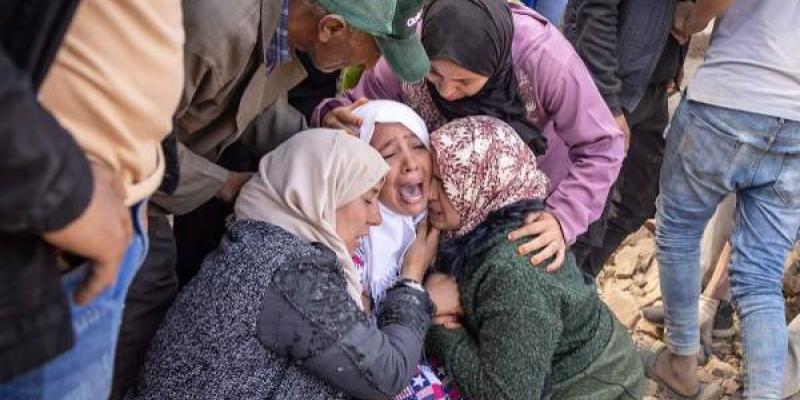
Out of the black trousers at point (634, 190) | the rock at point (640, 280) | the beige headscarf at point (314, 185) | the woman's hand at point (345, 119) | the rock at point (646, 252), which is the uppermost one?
the beige headscarf at point (314, 185)

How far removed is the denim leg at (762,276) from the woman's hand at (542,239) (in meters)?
0.98

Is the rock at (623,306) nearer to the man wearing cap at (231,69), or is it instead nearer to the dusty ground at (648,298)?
the dusty ground at (648,298)

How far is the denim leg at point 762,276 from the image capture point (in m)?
3.05

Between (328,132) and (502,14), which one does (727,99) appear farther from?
(328,132)

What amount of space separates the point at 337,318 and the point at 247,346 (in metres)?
0.21

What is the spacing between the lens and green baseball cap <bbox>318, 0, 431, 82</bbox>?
6.47 feet

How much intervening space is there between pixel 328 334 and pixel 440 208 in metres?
0.76

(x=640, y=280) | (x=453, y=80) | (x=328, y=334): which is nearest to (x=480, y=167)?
(x=453, y=80)

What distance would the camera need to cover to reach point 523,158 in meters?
2.48

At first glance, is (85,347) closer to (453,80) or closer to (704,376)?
(453,80)

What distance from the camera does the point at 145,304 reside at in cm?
221

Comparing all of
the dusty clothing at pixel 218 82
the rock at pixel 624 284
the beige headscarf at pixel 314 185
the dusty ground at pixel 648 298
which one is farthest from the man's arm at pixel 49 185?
the rock at pixel 624 284

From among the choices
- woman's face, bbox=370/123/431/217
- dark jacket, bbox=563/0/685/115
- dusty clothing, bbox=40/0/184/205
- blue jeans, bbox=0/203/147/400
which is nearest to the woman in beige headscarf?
woman's face, bbox=370/123/431/217

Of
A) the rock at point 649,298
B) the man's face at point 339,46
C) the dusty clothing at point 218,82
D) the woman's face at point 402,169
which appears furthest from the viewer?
the rock at point 649,298
